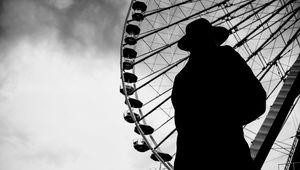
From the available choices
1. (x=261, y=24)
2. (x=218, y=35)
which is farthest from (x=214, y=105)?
(x=261, y=24)

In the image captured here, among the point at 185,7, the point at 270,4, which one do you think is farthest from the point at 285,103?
the point at 185,7

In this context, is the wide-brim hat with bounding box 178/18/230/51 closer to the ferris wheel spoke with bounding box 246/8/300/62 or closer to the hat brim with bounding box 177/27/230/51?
the hat brim with bounding box 177/27/230/51

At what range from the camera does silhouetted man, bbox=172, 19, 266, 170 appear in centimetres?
148

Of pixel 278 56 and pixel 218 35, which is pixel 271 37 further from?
pixel 218 35

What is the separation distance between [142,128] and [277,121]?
19.8 feet

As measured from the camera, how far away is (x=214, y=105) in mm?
1578

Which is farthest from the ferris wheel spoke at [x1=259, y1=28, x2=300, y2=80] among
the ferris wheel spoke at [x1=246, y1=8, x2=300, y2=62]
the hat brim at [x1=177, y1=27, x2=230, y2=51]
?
the hat brim at [x1=177, y1=27, x2=230, y2=51]

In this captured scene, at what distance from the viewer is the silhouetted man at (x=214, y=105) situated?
148cm

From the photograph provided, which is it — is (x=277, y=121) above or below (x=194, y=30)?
below

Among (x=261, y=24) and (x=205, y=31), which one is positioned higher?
(x=261, y=24)

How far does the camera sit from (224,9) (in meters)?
13.0

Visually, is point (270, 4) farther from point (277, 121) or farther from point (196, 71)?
point (196, 71)

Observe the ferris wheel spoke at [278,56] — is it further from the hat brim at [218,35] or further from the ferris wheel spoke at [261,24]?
the hat brim at [218,35]

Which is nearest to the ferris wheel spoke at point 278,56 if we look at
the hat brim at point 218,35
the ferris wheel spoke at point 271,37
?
the ferris wheel spoke at point 271,37
